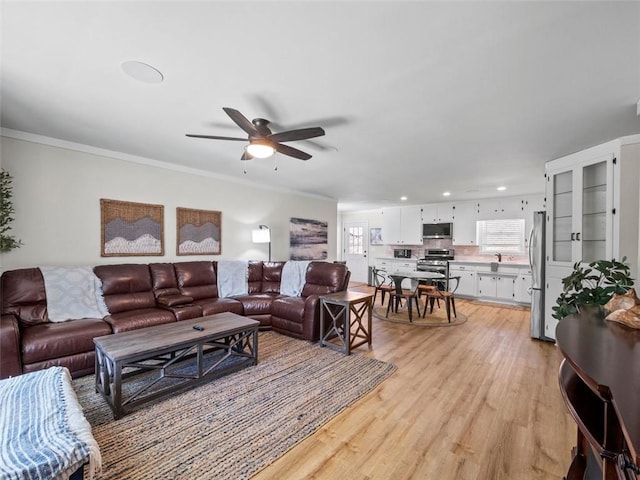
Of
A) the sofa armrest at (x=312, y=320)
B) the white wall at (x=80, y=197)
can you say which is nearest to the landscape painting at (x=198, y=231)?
the white wall at (x=80, y=197)

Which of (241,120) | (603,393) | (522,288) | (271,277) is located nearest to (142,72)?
(241,120)

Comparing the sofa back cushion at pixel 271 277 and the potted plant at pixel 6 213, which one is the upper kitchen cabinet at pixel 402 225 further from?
the potted plant at pixel 6 213

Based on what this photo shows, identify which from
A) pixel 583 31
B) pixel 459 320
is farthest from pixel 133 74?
pixel 459 320

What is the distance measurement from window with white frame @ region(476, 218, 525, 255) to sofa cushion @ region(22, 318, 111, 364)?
7281 millimetres

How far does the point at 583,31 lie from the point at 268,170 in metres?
3.77

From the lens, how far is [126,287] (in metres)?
3.47

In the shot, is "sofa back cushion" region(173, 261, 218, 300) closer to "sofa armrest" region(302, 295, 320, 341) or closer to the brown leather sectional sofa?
the brown leather sectional sofa

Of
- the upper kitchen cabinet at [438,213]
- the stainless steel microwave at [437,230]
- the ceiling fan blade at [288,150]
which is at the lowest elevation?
the stainless steel microwave at [437,230]

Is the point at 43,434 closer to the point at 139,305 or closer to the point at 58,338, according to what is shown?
the point at 58,338

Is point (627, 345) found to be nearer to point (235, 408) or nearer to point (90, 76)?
point (235, 408)

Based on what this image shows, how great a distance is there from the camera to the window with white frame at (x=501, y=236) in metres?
6.35

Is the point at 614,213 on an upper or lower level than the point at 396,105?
lower

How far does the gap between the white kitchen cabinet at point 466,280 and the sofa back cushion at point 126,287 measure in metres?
6.38

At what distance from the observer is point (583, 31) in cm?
150
